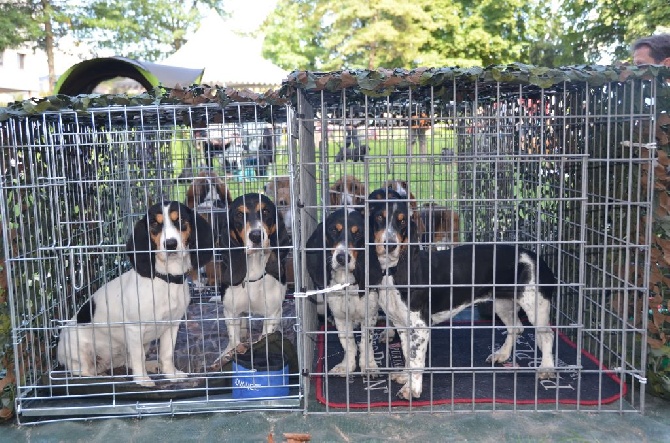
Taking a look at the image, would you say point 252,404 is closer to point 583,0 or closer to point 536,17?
point 583,0

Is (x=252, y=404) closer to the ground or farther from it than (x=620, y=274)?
closer to the ground

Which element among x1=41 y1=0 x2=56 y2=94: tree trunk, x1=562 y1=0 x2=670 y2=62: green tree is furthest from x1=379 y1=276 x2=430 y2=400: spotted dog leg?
x1=41 y1=0 x2=56 y2=94: tree trunk

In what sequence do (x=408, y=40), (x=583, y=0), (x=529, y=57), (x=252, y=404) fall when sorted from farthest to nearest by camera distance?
(x=408, y=40) → (x=529, y=57) → (x=583, y=0) → (x=252, y=404)

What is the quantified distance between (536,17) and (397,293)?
19.3 m

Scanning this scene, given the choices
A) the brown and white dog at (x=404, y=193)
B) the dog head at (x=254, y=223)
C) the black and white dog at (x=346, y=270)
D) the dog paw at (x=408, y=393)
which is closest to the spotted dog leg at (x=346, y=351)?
the black and white dog at (x=346, y=270)

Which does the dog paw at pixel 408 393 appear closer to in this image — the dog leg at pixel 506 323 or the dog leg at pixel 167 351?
the dog leg at pixel 506 323

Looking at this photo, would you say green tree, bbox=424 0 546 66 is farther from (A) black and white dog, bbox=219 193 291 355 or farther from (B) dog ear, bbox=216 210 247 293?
(B) dog ear, bbox=216 210 247 293

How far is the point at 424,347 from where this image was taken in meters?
3.85

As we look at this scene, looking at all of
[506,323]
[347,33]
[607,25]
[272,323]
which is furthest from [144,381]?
[347,33]

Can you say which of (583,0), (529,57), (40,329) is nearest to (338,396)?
(40,329)

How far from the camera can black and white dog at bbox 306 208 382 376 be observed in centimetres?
387

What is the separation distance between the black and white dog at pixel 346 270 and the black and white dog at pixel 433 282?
5.0 inches

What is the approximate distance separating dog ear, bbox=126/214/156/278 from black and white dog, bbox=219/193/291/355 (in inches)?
20.2

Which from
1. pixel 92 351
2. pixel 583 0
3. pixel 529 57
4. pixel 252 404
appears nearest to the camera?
pixel 252 404
